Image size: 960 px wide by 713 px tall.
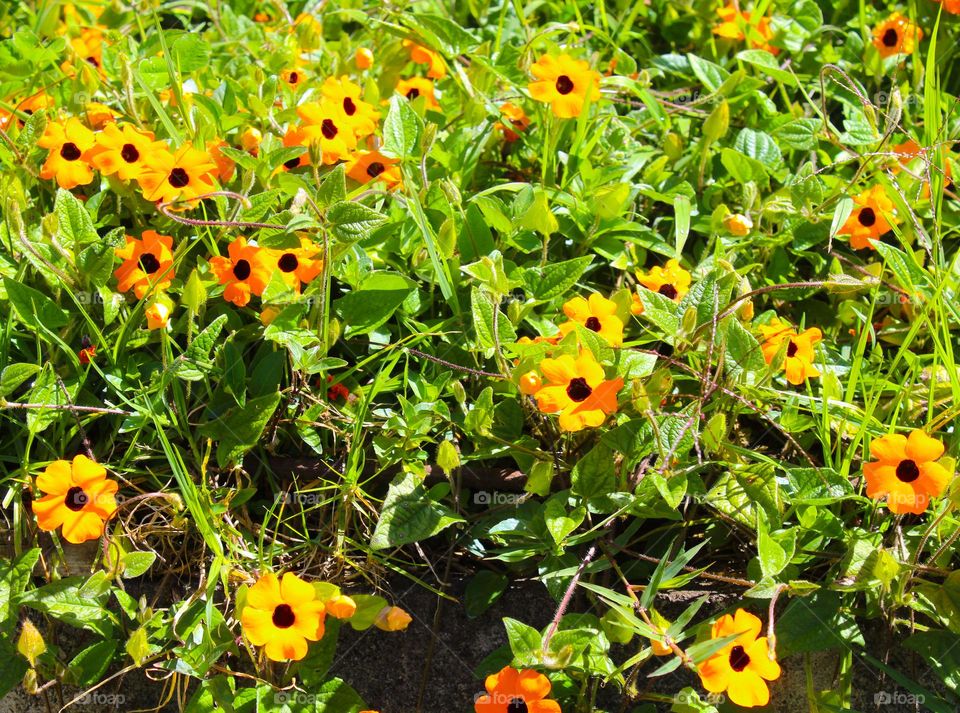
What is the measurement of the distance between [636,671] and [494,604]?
265 millimetres

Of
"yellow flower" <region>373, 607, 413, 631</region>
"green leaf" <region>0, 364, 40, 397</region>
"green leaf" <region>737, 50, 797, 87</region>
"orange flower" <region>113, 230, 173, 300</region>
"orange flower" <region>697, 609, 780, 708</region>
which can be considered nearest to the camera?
"orange flower" <region>697, 609, 780, 708</region>

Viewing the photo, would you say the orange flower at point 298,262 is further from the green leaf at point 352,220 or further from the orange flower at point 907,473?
the orange flower at point 907,473

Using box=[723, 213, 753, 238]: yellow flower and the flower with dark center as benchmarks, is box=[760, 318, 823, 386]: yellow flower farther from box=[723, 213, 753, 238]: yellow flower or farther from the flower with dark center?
the flower with dark center

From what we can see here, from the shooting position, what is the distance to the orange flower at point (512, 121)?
2420 mm

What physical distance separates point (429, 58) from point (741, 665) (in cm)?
150

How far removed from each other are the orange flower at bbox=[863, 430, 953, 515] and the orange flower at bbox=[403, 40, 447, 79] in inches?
51.5

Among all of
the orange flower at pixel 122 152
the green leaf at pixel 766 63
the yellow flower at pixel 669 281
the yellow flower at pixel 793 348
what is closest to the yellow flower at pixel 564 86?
the yellow flower at pixel 669 281

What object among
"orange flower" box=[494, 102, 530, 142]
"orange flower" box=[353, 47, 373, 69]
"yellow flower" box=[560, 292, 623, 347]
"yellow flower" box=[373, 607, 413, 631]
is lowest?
"yellow flower" box=[373, 607, 413, 631]

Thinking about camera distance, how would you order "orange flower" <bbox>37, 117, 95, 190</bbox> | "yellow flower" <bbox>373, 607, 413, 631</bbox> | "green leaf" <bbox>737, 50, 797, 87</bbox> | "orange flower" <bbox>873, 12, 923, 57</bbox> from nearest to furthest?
"yellow flower" <bbox>373, 607, 413, 631</bbox>, "orange flower" <bbox>37, 117, 95, 190</bbox>, "green leaf" <bbox>737, 50, 797, 87</bbox>, "orange flower" <bbox>873, 12, 923, 57</bbox>

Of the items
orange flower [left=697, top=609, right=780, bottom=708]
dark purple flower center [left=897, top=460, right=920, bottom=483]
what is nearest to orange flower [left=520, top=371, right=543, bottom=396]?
orange flower [left=697, top=609, right=780, bottom=708]

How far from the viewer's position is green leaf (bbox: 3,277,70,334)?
1935 mm

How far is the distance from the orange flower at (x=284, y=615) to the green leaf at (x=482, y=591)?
10.8 inches

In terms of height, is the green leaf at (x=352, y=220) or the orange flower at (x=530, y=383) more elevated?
the green leaf at (x=352, y=220)

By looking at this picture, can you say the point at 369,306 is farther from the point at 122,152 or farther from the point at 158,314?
the point at 122,152
